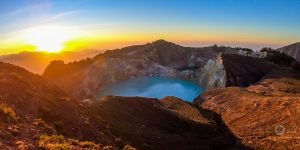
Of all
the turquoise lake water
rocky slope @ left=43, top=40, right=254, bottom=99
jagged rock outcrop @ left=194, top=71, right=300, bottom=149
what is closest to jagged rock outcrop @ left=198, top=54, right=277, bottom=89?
the turquoise lake water

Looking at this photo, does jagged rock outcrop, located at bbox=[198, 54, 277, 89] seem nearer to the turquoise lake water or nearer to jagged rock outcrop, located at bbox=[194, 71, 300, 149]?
the turquoise lake water

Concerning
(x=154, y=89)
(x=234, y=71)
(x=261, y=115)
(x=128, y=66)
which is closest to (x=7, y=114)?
(x=261, y=115)

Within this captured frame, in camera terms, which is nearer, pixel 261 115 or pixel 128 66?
pixel 261 115

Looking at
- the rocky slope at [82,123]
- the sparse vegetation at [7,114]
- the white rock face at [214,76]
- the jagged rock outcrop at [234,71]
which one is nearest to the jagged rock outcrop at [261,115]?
the rocky slope at [82,123]

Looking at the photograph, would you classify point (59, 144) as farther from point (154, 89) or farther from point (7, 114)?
point (154, 89)

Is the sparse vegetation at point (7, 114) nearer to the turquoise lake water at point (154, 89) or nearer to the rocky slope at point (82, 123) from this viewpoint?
the rocky slope at point (82, 123)
